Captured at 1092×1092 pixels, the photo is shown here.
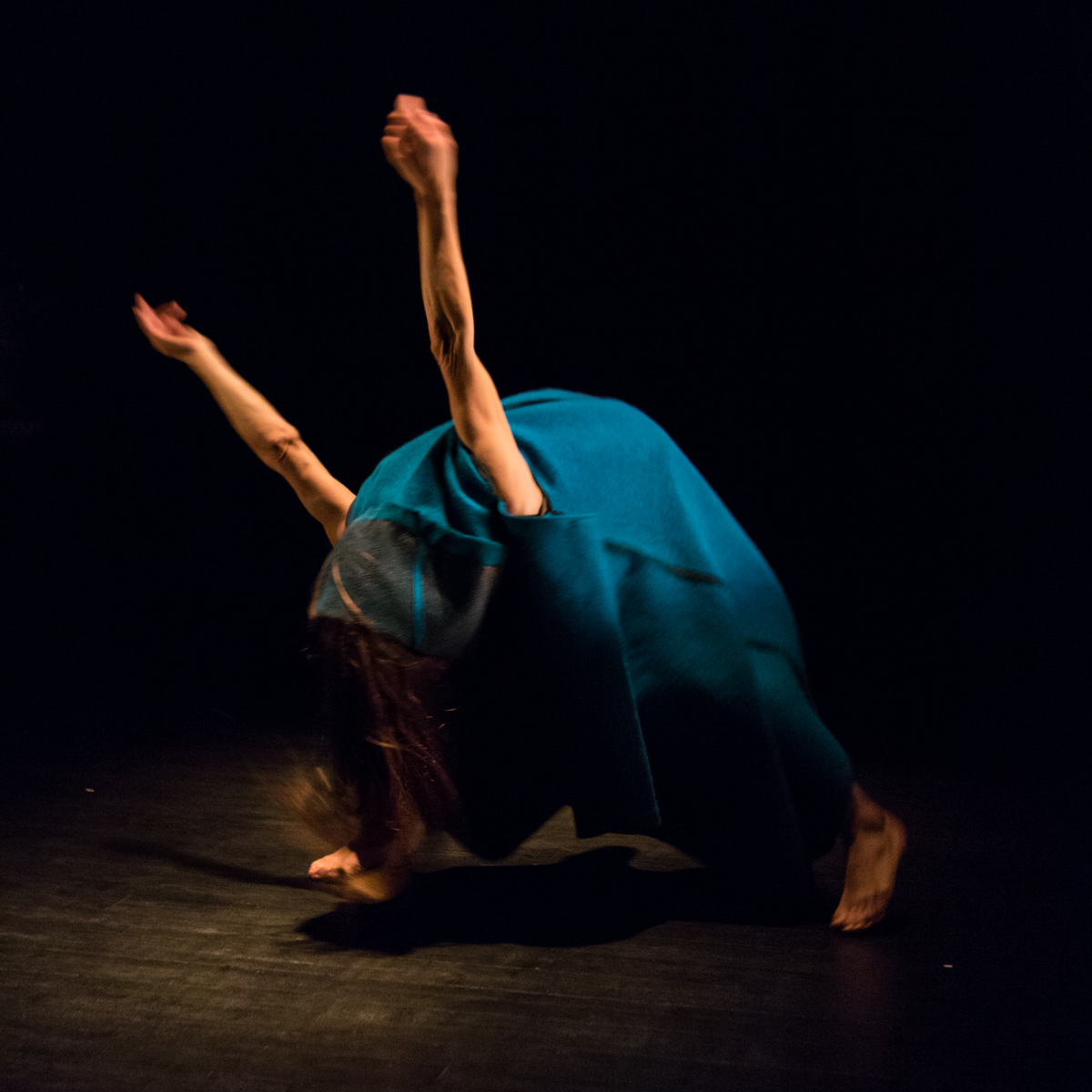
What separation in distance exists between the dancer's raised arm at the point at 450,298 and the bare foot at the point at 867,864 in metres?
0.70

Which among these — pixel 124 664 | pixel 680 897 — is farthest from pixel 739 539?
pixel 124 664

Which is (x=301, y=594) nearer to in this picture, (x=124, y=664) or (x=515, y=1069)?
(x=124, y=664)


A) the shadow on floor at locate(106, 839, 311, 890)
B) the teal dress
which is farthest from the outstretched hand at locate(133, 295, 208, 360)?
the shadow on floor at locate(106, 839, 311, 890)

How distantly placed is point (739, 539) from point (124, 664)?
2.32 meters

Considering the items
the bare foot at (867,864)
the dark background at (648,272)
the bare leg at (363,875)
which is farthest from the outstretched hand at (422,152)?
the dark background at (648,272)

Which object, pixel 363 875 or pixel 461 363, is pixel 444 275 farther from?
pixel 363 875

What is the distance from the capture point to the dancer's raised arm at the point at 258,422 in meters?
2.04

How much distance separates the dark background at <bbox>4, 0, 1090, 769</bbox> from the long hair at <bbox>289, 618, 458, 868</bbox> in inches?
51.0

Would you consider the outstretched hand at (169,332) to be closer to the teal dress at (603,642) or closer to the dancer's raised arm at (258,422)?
the dancer's raised arm at (258,422)

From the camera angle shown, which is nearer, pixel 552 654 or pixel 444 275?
pixel 444 275

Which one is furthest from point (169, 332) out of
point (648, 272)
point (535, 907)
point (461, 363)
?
point (648, 272)

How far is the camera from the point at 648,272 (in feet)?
12.4

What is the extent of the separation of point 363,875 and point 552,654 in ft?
1.89

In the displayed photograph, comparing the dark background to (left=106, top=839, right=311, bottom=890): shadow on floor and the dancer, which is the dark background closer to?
(left=106, top=839, right=311, bottom=890): shadow on floor
